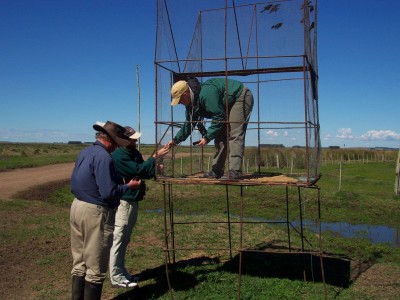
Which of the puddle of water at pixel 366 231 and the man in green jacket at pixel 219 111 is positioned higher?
the man in green jacket at pixel 219 111

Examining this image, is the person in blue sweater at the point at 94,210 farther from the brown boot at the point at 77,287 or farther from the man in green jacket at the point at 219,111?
the man in green jacket at the point at 219,111

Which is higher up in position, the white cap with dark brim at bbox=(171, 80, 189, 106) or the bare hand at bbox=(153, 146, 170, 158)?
the white cap with dark brim at bbox=(171, 80, 189, 106)

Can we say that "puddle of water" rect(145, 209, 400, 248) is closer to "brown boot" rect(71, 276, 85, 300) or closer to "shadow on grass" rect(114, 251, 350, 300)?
"shadow on grass" rect(114, 251, 350, 300)

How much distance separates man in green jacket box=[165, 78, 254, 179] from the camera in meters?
6.15

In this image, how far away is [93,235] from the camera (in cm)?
489

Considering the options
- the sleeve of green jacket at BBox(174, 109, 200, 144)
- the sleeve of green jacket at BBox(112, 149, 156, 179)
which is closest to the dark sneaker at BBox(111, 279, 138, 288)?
the sleeve of green jacket at BBox(112, 149, 156, 179)

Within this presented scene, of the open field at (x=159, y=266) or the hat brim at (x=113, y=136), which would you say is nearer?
the hat brim at (x=113, y=136)

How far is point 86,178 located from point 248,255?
4.91 m

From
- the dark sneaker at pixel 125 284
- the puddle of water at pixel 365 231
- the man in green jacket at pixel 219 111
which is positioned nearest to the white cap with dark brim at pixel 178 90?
the man in green jacket at pixel 219 111

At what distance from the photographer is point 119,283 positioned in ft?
20.2

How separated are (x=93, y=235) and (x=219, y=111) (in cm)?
255

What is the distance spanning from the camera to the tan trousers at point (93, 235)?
4.89 meters

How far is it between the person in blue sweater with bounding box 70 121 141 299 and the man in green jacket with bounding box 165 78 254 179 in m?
1.49

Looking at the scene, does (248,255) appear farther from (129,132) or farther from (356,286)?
(129,132)
